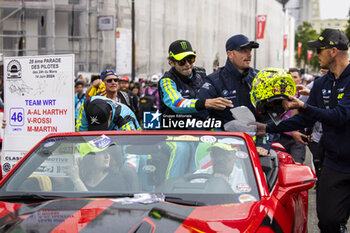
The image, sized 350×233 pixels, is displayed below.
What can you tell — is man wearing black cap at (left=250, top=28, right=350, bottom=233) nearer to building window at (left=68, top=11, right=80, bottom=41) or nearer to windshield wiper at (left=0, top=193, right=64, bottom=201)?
windshield wiper at (left=0, top=193, right=64, bottom=201)

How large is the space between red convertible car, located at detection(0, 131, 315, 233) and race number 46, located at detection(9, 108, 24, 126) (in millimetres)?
2966

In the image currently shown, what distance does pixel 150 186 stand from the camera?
11.0 feet

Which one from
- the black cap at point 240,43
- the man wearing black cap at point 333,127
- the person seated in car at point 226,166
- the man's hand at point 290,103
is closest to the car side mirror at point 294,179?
the person seated in car at point 226,166

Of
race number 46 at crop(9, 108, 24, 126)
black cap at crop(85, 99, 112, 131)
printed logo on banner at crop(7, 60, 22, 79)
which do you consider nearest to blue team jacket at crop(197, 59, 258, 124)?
black cap at crop(85, 99, 112, 131)

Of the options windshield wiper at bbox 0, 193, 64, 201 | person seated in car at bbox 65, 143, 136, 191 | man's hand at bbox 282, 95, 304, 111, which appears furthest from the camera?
man's hand at bbox 282, 95, 304, 111

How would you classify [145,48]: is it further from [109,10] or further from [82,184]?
[82,184]

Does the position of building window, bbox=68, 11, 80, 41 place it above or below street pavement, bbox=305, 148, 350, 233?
above

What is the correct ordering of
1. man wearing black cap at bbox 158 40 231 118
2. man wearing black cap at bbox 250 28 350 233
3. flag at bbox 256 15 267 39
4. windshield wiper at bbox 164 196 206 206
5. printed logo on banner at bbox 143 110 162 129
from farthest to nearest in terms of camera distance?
flag at bbox 256 15 267 39 < man wearing black cap at bbox 158 40 231 118 < printed logo on banner at bbox 143 110 162 129 < man wearing black cap at bbox 250 28 350 233 < windshield wiper at bbox 164 196 206 206

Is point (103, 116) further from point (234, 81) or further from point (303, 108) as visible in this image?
point (303, 108)

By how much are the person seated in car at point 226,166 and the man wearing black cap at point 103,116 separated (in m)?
1.48

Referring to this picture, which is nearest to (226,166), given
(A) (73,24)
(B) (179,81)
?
(B) (179,81)

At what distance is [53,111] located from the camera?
6.48 meters

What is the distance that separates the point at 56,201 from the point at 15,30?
74.5 ft

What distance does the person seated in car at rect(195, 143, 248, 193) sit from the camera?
3316 millimetres
